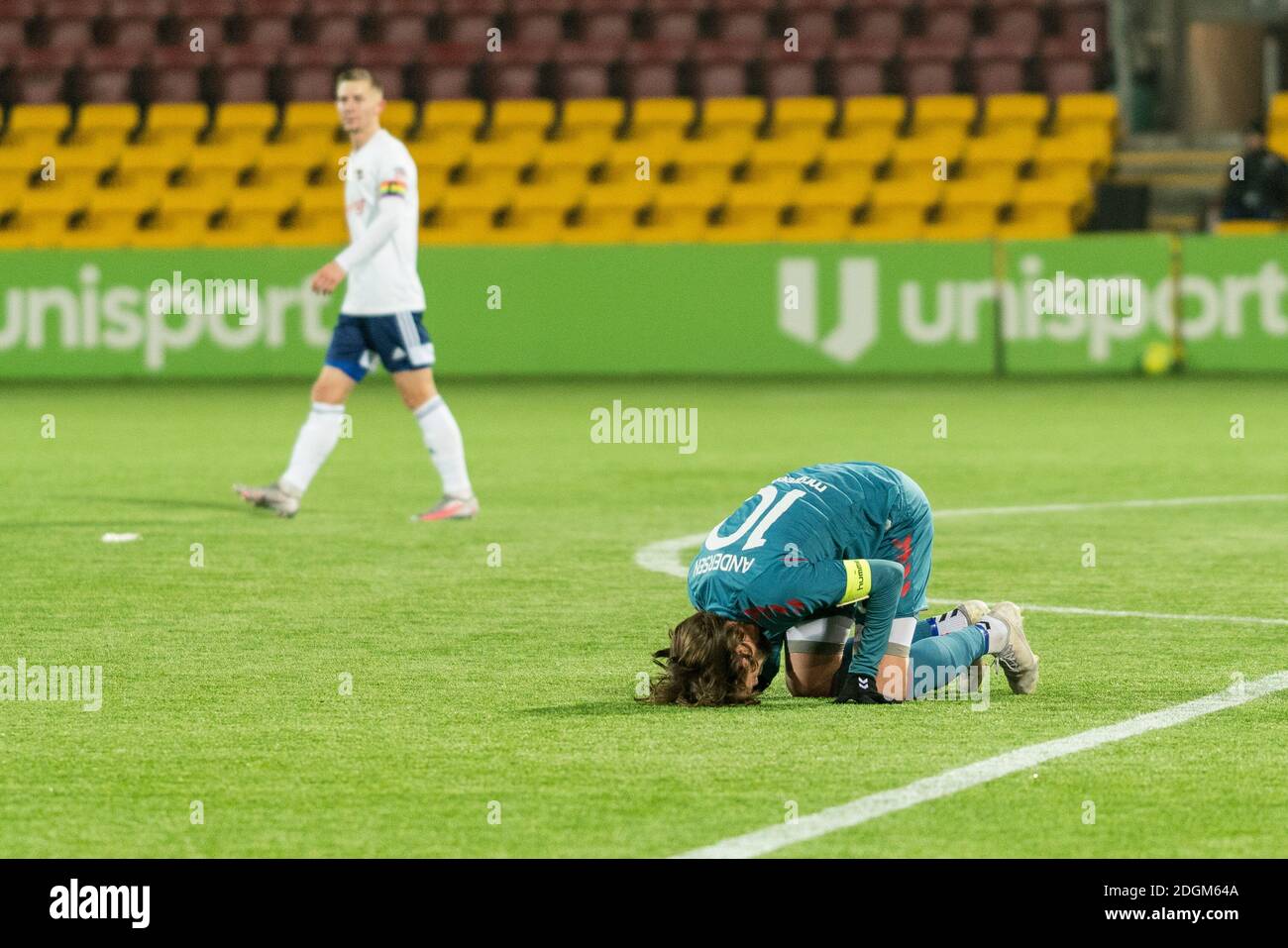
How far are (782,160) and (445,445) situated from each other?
42.9ft

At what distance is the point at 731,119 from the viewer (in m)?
25.1

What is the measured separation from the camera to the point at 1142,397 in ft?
63.4

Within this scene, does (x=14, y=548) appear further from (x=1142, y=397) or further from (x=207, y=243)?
(x=207, y=243)

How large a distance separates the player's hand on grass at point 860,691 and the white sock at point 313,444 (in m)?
5.58

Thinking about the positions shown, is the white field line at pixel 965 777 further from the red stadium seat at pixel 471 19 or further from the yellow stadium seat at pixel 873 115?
the red stadium seat at pixel 471 19

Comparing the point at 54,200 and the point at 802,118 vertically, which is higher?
the point at 802,118

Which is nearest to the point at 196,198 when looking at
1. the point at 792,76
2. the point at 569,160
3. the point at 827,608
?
the point at 569,160

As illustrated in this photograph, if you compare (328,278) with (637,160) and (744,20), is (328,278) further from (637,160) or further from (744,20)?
(744,20)

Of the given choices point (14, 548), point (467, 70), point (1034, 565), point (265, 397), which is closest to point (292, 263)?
point (265, 397)

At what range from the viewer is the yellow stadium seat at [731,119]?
82.3 ft

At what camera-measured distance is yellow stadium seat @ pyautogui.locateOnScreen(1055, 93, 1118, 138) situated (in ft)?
80.4

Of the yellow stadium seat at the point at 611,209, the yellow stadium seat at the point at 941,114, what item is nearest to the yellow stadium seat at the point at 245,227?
the yellow stadium seat at the point at 611,209

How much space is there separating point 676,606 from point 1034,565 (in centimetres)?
190

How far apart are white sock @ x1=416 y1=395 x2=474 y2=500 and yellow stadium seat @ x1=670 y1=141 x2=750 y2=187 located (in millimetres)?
12793
